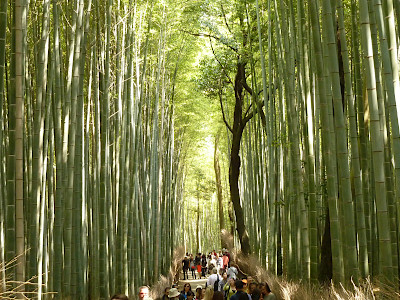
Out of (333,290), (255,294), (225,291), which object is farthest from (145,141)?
(333,290)

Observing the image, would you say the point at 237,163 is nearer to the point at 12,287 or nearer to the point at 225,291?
the point at 225,291

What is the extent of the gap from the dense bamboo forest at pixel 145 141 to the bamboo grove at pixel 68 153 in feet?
0.06

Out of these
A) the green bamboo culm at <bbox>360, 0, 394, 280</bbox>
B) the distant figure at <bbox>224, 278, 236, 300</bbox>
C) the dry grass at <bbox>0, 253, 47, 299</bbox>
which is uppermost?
the green bamboo culm at <bbox>360, 0, 394, 280</bbox>

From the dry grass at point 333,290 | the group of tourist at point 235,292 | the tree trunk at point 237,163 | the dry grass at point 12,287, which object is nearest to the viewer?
the dry grass at point 12,287

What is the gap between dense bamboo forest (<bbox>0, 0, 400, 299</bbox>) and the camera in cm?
398

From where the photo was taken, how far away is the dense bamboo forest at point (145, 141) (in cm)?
398

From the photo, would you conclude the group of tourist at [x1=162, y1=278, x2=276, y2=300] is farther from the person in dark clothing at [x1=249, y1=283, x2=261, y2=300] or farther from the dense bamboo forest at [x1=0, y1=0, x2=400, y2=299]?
the dense bamboo forest at [x1=0, y1=0, x2=400, y2=299]

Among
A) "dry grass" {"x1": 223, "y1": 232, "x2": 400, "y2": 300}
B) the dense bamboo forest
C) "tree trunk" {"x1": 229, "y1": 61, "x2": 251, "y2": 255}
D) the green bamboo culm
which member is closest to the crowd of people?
"dry grass" {"x1": 223, "y1": 232, "x2": 400, "y2": 300}

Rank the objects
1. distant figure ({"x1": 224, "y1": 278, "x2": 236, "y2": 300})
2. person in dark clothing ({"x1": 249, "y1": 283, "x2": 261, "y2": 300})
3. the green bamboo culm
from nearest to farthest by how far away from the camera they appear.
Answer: the green bamboo culm
person in dark clothing ({"x1": 249, "y1": 283, "x2": 261, "y2": 300})
distant figure ({"x1": 224, "y1": 278, "x2": 236, "y2": 300})

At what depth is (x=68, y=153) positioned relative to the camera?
5094 millimetres

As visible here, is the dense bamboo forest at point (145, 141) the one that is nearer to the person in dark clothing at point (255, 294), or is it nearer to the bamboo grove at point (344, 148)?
the bamboo grove at point (344, 148)

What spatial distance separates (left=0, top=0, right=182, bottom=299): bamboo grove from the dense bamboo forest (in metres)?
0.02

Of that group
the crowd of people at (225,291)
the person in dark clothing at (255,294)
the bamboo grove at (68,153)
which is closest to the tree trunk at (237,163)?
the bamboo grove at (68,153)

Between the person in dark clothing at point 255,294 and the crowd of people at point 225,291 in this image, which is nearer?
the crowd of people at point 225,291
